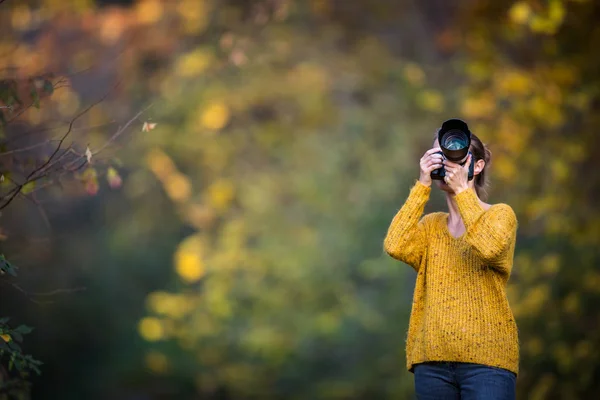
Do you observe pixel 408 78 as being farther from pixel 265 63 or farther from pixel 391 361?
pixel 391 361

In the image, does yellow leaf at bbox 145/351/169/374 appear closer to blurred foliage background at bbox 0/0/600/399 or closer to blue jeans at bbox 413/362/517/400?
blurred foliage background at bbox 0/0/600/399

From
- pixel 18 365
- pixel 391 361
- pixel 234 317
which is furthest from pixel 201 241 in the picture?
pixel 18 365

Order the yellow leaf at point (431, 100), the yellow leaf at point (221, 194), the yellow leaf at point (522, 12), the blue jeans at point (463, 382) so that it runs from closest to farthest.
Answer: the blue jeans at point (463, 382), the yellow leaf at point (522, 12), the yellow leaf at point (431, 100), the yellow leaf at point (221, 194)

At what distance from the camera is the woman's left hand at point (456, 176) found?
2.45 m

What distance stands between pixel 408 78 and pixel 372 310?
2316mm

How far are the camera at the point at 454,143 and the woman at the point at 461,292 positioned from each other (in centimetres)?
2

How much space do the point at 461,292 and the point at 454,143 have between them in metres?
0.46

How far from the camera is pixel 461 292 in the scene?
8.10 ft

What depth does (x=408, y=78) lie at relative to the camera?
25.5 ft

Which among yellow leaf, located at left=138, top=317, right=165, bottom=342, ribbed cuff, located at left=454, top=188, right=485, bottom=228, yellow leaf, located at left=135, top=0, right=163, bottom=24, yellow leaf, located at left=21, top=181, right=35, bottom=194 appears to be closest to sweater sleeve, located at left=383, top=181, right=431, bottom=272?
ribbed cuff, located at left=454, top=188, right=485, bottom=228

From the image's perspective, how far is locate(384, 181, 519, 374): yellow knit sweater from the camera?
2379 millimetres

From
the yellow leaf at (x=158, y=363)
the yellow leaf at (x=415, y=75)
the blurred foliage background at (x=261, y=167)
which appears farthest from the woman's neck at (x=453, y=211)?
the yellow leaf at (x=158, y=363)

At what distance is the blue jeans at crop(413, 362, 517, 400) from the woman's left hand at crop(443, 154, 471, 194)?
535 mm

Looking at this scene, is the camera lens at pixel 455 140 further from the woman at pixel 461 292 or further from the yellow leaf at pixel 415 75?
the yellow leaf at pixel 415 75
